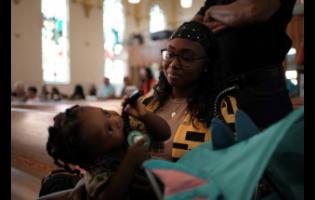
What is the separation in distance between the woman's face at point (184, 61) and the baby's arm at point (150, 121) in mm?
328

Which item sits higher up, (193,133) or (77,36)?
(77,36)

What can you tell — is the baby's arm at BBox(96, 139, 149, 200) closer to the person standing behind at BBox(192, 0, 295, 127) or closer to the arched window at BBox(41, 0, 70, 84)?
the person standing behind at BBox(192, 0, 295, 127)

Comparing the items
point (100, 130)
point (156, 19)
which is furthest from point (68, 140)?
point (156, 19)

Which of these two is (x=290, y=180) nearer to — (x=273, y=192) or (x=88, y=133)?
(x=273, y=192)

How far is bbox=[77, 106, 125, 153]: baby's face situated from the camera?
795mm

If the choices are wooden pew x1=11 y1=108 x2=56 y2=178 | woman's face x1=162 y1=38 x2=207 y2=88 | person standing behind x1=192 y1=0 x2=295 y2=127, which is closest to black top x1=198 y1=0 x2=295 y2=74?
person standing behind x1=192 y1=0 x2=295 y2=127

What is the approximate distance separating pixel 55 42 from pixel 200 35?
1160cm

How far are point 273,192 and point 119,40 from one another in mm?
13936

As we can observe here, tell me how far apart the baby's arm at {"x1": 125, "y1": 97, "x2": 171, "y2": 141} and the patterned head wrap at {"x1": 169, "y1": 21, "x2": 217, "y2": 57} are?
41 cm

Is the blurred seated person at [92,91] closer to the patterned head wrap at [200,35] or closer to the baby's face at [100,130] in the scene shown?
the patterned head wrap at [200,35]

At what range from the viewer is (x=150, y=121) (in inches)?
33.5

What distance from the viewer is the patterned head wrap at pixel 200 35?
1.18 m

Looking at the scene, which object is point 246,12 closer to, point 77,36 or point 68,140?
point 68,140

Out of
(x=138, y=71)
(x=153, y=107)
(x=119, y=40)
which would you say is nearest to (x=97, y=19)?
(x=119, y=40)
